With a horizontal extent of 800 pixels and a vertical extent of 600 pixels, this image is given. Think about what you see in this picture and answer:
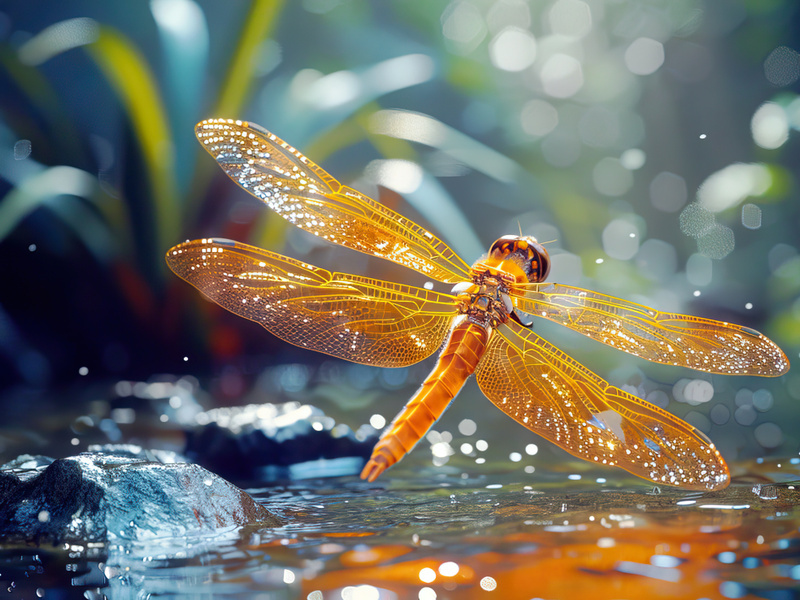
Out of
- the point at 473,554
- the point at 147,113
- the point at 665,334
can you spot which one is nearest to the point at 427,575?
the point at 473,554

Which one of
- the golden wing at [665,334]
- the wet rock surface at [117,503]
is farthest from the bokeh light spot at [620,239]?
the wet rock surface at [117,503]

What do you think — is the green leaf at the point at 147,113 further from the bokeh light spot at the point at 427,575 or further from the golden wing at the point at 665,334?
the bokeh light spot at the point at 427,575

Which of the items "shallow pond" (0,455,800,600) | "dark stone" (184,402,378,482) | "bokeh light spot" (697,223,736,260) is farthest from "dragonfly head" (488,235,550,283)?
"bokeh light spot" (697,223,736,260)

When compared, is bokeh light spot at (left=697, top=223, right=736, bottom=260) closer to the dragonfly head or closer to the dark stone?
the dragonfly head

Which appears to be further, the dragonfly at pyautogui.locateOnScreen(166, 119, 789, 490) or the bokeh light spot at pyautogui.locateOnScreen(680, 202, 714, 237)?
the bokeh light spot at pyautogui.locateOnScreen(680, 202, 714, 237)

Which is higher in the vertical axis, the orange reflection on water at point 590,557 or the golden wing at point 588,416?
the golden wing at point 588,416

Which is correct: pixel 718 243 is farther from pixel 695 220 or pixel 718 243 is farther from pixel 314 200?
pixel 314 200

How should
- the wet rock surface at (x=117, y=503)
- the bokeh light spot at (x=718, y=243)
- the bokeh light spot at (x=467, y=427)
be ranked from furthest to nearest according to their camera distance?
1. the bokeh light spot at (x=718, y=243)
2. the bokeh light spot at (x=467, y=427)
3. the wet rock surface at (x=117, y=503)

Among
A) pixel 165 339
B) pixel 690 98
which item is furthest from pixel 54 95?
pixel 690 98
